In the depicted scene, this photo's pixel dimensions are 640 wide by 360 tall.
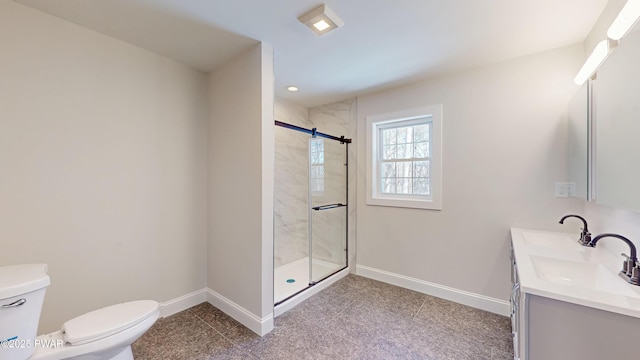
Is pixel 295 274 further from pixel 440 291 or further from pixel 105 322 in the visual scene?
pixel 105 322

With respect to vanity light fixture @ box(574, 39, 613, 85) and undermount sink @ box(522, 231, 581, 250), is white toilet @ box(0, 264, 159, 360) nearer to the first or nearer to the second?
undermount sink @ box(522, 231, 581, 250)

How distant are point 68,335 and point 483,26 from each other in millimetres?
3201

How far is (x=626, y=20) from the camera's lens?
1.24m

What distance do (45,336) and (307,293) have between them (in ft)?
6.25

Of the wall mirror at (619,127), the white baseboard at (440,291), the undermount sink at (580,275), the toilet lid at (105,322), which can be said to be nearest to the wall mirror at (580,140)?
the wall mirror at (619,127)

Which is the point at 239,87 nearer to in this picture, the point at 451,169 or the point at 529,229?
the point at 451,169

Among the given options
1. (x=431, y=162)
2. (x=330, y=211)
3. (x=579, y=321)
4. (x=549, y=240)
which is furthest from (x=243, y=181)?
(x=549, y=240)

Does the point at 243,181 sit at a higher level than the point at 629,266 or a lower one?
higher

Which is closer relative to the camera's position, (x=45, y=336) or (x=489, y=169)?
(x=45, y=336)

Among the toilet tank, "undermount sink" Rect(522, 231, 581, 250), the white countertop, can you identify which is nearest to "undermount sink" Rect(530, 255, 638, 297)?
the white countertop

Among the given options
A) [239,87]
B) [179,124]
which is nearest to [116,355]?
[179,124]

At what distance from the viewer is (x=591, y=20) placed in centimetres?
171

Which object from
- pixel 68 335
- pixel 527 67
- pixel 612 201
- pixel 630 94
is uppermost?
pixel 527 67

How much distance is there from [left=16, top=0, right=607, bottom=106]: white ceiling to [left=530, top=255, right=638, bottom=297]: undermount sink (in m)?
1.58
